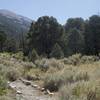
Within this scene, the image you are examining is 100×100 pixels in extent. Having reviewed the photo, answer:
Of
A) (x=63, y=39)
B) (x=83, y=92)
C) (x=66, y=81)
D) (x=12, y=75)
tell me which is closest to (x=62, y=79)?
(x=66, y=81)

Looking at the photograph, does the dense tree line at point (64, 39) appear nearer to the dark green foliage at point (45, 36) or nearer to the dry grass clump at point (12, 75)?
the dark green foliage at point (45, 36)

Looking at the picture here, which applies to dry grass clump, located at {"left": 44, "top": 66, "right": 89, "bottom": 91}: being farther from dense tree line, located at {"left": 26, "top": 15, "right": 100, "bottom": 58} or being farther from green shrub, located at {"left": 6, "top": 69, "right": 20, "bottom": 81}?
dense tree line, located at {"left": 26, "top": 15, "right": 100, "bottom": 58}

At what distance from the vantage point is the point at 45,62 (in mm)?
20953

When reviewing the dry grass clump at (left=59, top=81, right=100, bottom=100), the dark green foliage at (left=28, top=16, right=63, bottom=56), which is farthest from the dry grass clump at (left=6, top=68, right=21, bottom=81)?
the dark green foliage at (left=28, top=16, right=63, bottom=56)

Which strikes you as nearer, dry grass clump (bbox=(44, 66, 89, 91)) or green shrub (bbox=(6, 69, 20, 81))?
dry grass clump (bbox=(44, 66, 89, 91))

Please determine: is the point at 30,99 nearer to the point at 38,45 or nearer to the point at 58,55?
the point at 58,55

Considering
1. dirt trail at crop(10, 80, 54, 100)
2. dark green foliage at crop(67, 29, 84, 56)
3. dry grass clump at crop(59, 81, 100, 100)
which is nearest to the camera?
dry grass clump at crop(59, 81, 100, 100)

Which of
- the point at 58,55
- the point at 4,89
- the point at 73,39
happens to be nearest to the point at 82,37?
the point at 73,39

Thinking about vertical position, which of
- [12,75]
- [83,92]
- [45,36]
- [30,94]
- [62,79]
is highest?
[45,36]

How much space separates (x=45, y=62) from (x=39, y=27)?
65.6 feet

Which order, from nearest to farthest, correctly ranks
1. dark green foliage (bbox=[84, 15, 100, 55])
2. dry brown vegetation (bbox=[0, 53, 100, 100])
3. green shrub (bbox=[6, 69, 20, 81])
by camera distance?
dry brown vegetation (bbox=[0, 53, 100, 100])
green shrub (bbox=[6, 69, 20, 81])
dark green foliage (bbox=[84, 15, 100, 55])

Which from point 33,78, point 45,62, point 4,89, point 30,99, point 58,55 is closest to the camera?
point 30,99

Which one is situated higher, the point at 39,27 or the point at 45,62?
the point at 39,27

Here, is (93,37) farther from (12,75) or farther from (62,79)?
(62,79)
